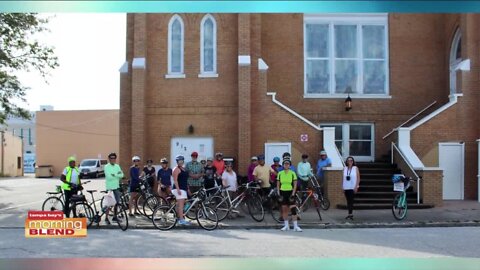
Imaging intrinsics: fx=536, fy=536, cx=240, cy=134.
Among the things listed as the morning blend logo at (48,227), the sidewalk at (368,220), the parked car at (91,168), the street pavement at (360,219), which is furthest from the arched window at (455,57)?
the parked car at (91,168)

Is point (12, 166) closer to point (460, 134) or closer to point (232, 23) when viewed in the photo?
point (232, 23)

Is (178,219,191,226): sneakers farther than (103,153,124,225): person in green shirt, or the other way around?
(103,153,124,225): person in green shirt

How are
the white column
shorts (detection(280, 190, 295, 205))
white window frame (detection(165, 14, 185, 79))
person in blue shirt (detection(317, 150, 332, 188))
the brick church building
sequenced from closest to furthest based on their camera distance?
shorts (detection(280, 190, 295, 205)), person in blue shirt (detection(317, 150, 332, 188)), the white column, the brick church building, white window frame (detection(165, 14, 185, 79))

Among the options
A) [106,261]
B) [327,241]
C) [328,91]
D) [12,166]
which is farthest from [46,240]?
[12,166]

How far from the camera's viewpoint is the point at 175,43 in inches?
771

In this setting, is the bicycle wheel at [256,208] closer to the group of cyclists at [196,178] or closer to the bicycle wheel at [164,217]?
the group of cyclists at [196,178]

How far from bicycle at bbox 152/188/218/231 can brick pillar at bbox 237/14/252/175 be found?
18.3 feet

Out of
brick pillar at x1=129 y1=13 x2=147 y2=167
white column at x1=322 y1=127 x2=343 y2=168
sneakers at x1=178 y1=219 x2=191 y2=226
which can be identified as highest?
brick pillar at x1=129 y1=13 x2=147 y2=167

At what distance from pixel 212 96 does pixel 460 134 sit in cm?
906

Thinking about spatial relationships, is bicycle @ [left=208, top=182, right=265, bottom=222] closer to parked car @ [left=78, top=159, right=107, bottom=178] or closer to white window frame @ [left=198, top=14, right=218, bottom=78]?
white window frame @ [left=198, top=14, right=218, bottom=78]

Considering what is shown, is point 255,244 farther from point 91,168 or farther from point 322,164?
point 91,168

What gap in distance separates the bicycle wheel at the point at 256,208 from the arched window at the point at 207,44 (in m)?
6.61

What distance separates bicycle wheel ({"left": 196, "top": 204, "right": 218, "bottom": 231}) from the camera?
42.5 feet


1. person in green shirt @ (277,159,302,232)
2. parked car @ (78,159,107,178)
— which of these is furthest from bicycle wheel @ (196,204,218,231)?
parked car @ (78,159,107,178)
